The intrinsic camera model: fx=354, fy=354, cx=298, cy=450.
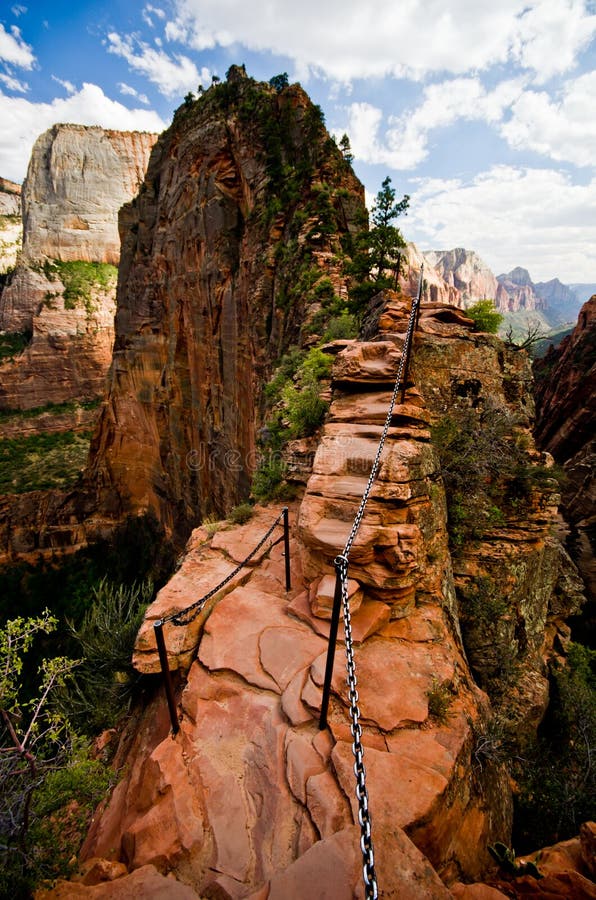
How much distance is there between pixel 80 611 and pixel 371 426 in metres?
29.4

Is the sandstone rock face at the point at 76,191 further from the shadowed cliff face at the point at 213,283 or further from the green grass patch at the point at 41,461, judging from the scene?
the shadowed cliff face at the point at 213,283

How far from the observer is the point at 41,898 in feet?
8.15

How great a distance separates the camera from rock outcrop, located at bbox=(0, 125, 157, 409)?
4534 centimetres

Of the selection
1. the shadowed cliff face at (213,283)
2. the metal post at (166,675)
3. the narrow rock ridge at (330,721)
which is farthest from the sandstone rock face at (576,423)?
the metal post at (166,675)

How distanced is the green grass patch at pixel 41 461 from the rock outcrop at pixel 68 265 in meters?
6.14

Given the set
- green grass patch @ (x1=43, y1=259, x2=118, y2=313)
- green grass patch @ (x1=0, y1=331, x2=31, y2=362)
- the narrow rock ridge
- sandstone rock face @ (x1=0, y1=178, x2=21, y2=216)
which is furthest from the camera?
sandstone rock face @ (x1=0, y1=178, x2=21, y2=216)

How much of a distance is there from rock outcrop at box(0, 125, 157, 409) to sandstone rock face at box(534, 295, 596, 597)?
50.8 metres

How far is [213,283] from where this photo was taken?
20.9 meters

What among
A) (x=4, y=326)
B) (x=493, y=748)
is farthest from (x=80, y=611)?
(x=4, y=326)

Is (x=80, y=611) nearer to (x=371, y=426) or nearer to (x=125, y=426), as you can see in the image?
(x=125, y=426)

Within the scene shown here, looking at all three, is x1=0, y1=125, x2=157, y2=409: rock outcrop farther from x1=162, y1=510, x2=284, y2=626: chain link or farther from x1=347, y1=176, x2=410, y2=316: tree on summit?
x1=162, y1=510, x2=284, y2=626: chain link

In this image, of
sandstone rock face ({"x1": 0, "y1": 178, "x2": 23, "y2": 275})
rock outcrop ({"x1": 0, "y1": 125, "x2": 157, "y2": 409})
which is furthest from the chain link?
sandstone rock face ({"x1": 0, "y1": 178, "x2": 23, "y2": 275})

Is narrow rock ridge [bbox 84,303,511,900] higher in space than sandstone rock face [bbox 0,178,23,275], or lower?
lower

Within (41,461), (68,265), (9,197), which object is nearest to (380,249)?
(41,461)
